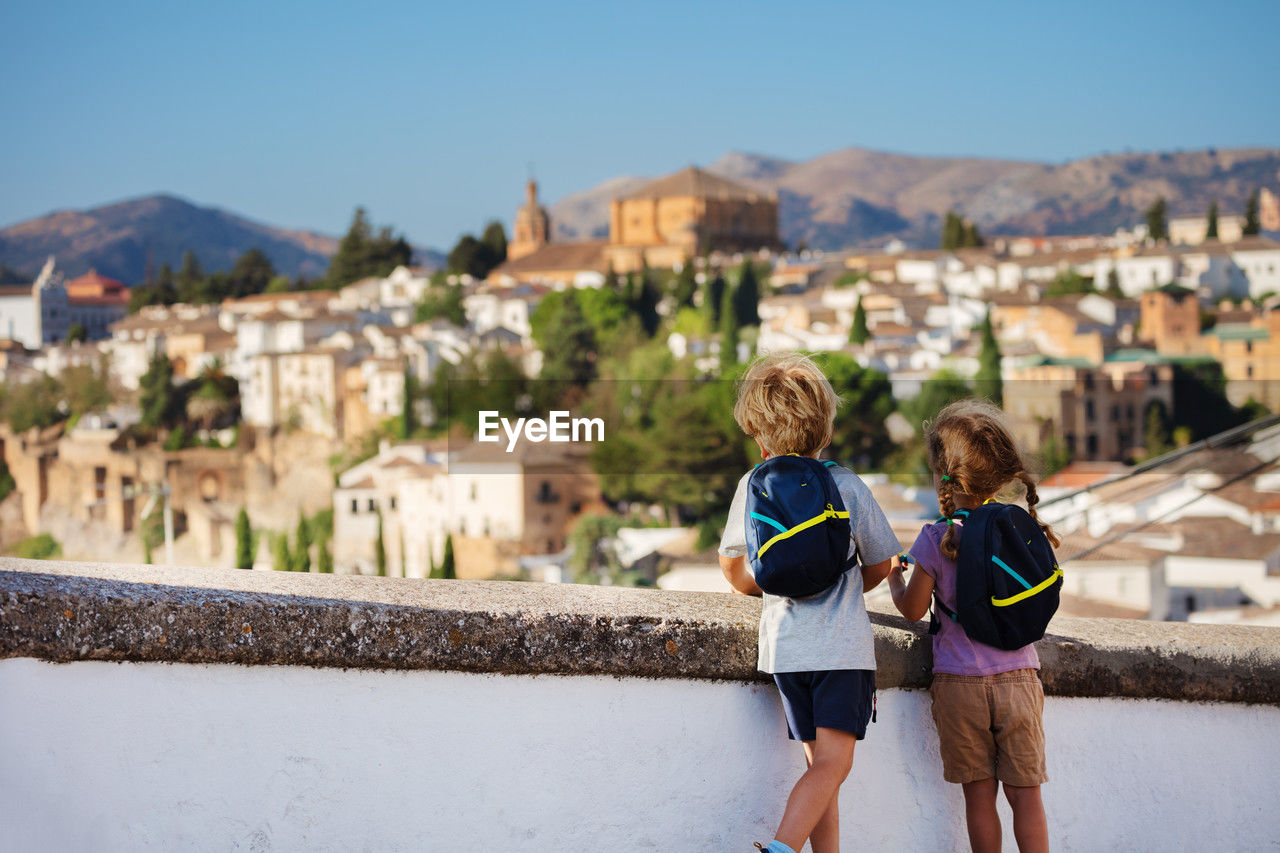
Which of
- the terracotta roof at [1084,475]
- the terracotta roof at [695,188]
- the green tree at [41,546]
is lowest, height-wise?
the green tree at [41,546]

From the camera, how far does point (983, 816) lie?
184 centimetres

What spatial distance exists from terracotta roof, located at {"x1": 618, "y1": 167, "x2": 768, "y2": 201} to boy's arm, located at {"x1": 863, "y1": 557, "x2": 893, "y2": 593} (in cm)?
8175

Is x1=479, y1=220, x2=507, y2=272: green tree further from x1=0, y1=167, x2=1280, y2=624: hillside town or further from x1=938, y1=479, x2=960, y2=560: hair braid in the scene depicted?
x1=938, y1=479, x2=960, y2=560: hair braid

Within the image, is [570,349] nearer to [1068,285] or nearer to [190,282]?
[1068,285]

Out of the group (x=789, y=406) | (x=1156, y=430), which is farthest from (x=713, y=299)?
(x=789, y=406)

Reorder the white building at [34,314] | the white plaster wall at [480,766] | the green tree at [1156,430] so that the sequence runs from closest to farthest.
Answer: the white plaster wall at [480,766]
the green tree at [1156,430]
the white building at [34,314]

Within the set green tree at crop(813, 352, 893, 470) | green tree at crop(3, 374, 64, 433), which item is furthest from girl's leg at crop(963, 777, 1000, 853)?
green tree at crop(3, 374, 64, 433)

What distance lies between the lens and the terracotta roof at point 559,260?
7812 centimetres

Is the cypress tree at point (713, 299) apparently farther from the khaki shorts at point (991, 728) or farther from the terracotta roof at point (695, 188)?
the khaki shorts at point (991, 728)

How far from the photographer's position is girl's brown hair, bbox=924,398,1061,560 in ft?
6.05

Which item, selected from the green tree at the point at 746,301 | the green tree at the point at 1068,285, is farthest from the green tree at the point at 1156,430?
the green tree at the point at 746,301

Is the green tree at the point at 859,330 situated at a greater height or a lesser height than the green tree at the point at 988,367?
greater

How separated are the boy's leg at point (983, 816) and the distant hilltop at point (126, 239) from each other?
317 ft

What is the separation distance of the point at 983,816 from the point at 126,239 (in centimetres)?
14281
